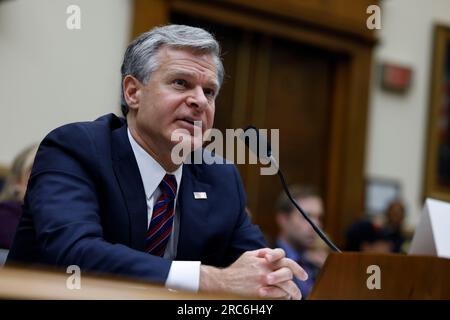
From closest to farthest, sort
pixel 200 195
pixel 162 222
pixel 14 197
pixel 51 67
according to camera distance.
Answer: pixel 162 222 → pixel 200 195 → pixel 14 197 → pixel 51 67

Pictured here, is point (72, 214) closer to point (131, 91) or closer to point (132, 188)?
point (132, 188)

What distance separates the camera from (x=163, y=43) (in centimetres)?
218

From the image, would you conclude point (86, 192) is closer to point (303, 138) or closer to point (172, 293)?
point (172, 293)

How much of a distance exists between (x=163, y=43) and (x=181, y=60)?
77 millimetres

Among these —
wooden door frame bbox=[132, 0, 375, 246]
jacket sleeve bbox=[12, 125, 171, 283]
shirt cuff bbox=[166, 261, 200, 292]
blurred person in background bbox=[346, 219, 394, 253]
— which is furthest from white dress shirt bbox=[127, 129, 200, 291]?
wooden door frame bbox=[132, 0, 375, 246]

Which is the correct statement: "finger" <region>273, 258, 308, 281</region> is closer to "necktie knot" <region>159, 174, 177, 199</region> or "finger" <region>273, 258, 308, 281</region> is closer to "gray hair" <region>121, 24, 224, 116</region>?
"necktie knot" <region>159, 174, 177, 199</region>

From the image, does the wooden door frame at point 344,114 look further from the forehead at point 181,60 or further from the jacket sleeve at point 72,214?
the jacket sleeve at point 72,214

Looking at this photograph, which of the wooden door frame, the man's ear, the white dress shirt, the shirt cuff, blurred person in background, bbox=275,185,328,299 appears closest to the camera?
the shirt cuff

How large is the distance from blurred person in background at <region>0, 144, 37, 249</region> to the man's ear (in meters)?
1.00

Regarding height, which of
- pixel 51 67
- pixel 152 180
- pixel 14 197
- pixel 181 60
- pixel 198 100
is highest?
pixel 51 67

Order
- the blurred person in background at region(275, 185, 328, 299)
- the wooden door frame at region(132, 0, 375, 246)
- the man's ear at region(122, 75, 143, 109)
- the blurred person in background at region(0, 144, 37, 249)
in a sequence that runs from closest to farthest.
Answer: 1. the man's ear at region(122, 75, 143, 109)
2. the blurred person in background at region(0, 144, 37, 249)
3. the blurred person in background at region(275, 185, 328, 299)
4. the wooden door frame at region(132, 0, 375, 246)

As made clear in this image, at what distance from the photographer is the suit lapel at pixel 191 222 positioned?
213 cm

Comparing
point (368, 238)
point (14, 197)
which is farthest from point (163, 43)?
point (368, 238)

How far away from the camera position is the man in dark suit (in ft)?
5.91
